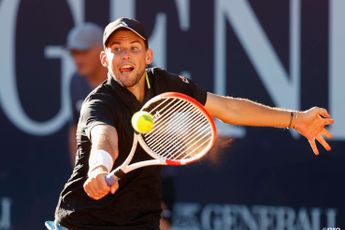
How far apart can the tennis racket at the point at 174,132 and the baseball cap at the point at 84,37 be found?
257 cm

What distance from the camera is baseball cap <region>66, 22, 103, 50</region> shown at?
6.71 meters

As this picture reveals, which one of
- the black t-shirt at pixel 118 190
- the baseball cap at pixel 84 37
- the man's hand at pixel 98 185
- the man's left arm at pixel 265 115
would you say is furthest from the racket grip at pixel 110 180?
the baseball cap at pixel 84 37

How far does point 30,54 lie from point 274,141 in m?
1.96

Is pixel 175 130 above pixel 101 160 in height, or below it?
above

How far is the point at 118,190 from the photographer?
4098mm

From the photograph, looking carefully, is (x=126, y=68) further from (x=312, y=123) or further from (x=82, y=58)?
(x=82, y=58)

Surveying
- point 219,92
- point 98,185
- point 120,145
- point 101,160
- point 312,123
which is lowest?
point 98,185

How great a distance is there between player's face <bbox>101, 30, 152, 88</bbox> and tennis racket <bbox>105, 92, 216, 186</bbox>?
0.16 m

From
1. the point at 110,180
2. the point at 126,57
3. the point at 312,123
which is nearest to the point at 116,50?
the point at 126,57

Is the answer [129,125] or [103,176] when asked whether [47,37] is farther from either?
[103,176]

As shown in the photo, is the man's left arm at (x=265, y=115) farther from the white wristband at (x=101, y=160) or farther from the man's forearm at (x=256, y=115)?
the white wristband at (x=101, y=160)

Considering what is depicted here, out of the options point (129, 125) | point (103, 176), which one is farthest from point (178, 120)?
point (103, 176)

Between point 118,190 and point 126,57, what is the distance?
590 mm

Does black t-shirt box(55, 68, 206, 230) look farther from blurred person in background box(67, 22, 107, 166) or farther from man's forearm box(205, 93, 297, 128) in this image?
blurred person in background box(67, 22, 107, 166)
